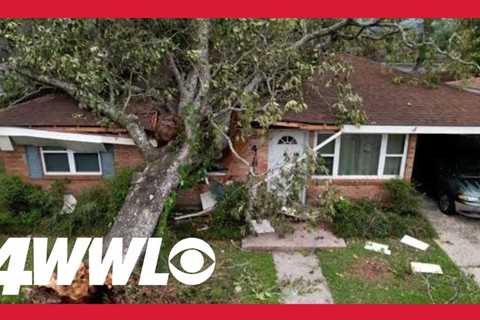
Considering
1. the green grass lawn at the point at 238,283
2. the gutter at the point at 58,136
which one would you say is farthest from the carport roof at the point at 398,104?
the gutter at the point at 58,136

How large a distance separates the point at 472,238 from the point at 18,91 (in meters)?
14.0

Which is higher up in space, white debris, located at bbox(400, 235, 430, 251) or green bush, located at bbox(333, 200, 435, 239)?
green bush, located at bbox(333, 200, 435, 239)

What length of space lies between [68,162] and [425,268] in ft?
29.8

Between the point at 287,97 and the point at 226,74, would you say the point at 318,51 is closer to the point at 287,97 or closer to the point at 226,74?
the point at 287,97

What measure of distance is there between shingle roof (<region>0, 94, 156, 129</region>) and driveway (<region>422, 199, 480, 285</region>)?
25.2 feet

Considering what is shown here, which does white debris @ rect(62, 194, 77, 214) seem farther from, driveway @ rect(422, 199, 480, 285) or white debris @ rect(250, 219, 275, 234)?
driveway @ rect(422, 199, 480, 285)

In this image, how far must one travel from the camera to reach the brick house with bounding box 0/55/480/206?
9352 millimetres

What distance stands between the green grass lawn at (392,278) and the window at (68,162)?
6.33 metres

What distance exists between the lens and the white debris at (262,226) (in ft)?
29.6

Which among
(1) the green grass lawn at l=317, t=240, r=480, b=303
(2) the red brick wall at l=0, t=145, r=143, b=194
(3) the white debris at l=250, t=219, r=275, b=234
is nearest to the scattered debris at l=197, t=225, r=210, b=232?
(3) the white debris at l=250, t=219, r=275, b=234

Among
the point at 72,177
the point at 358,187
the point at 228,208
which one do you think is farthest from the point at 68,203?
the point at 358,187

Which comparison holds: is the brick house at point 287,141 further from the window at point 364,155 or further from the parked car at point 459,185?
the parked car at point 459,185

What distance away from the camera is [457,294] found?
710cm

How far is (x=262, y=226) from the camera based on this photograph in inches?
361
